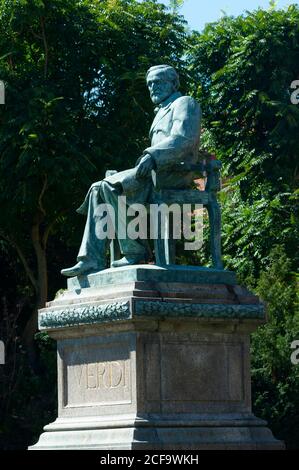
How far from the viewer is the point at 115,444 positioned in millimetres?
17469

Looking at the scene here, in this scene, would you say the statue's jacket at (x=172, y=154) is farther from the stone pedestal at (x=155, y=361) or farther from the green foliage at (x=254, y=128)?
the green foliage at (x=254, y=128)

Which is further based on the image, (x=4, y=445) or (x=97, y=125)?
(x=97, y=125)

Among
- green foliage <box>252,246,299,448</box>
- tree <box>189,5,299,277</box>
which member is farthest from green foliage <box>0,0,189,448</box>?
green foliage <box>252,246,299,448</box>

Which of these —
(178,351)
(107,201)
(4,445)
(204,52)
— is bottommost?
(4,445)

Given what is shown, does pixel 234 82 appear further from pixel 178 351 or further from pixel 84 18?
pixel 178 351

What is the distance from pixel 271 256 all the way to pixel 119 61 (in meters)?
5.58

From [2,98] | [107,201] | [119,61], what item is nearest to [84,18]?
[119,61]

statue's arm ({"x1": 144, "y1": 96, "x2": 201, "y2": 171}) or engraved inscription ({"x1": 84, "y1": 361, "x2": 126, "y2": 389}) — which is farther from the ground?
statue's arm ({"x1": 144, "y1": 96, "x2": 201, "y2": 171})

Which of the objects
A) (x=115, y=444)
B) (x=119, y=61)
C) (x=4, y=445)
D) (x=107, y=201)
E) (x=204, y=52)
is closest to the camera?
(x=115, y=444)

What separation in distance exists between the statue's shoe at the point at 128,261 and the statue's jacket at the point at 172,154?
63 centimetres

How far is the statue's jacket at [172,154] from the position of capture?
1853 centimetres

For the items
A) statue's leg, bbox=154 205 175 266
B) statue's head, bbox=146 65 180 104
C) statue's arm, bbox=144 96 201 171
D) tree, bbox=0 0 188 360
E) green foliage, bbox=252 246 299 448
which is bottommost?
green foliage, bbox=252 246 299 448

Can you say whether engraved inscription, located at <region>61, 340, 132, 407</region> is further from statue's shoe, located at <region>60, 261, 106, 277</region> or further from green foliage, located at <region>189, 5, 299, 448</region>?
green foliage, located at <region>189, 5, 299, 448</region>

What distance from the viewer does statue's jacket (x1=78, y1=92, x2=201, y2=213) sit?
18531 millimetres
